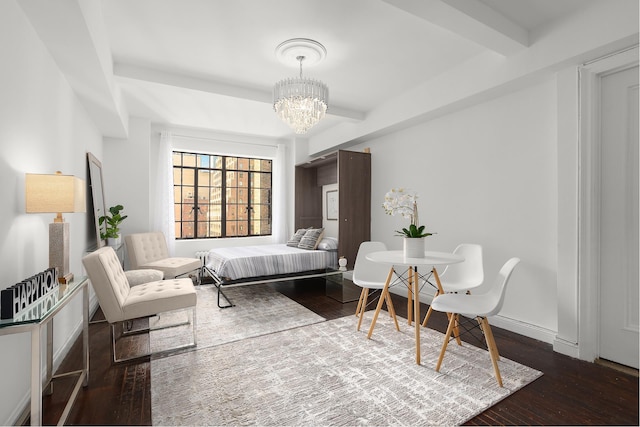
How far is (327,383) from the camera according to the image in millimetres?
2154

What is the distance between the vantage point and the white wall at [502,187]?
2883 millimetres

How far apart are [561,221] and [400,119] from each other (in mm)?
2169

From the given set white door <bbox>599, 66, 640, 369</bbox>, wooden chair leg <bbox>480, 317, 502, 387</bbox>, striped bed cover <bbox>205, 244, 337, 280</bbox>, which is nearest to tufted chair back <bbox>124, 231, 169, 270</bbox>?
striped bed cover <bbox>205, 244, 337, 280</bbox>

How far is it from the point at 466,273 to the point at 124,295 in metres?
3.13

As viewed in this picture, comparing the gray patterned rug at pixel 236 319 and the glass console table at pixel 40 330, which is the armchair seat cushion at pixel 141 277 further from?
the glass console table at pixel 40 330

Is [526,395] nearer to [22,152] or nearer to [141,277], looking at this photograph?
[22,152]

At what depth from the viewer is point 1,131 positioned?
65.5 inches

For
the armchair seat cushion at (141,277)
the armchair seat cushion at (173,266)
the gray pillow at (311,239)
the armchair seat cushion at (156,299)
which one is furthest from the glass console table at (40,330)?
the gray pillow at (311,239)

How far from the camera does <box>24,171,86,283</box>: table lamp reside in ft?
5.96

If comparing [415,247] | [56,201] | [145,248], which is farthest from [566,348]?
[145,248]

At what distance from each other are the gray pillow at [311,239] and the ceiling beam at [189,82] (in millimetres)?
2086

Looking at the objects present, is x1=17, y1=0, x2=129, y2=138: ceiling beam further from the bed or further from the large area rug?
the large area rug

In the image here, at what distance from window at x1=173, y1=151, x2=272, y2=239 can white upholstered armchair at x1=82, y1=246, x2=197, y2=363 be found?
307cm

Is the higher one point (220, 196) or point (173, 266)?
point (220, 196)
